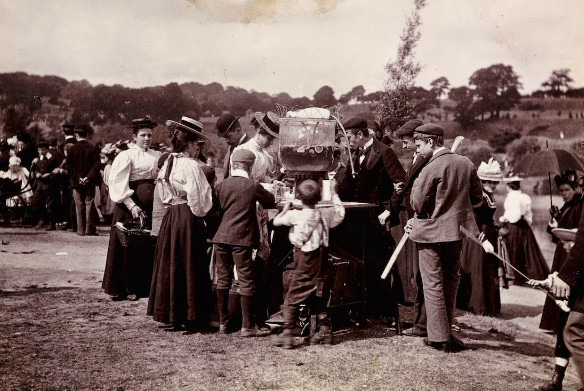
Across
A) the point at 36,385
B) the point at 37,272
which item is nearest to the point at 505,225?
the point at 37,272

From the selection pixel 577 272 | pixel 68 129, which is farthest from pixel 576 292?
pixel 68 129

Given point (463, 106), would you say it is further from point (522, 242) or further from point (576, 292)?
point (576, 292)

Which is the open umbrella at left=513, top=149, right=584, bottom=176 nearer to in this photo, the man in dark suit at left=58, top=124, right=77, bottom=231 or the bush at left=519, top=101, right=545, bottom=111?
the bush at left=519, top=101, right=545, bottom=111

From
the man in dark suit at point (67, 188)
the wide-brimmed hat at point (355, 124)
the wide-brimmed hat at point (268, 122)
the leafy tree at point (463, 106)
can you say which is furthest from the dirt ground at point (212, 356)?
the leafy tree at point (463, 106)

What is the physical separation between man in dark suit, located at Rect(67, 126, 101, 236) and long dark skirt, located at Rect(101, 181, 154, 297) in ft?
14.6

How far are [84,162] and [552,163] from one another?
7.92 meters

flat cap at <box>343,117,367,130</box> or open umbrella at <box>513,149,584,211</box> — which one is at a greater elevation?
flat cap at <box>343,117,367,130</box>

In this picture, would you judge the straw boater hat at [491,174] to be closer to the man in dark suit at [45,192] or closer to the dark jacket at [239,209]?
the dark jacket at [239,209]

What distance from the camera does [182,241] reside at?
509 cm

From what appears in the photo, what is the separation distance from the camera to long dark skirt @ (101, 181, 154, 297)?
240 inches

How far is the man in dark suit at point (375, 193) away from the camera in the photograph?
19.0 ft

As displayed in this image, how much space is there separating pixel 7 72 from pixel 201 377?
173 inches

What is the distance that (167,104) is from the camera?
1102 centimetres

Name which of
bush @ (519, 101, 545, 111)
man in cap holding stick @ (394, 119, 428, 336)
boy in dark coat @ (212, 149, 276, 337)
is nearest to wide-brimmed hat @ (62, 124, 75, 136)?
boy in dark coat @ (212, 149, 276, 337)
